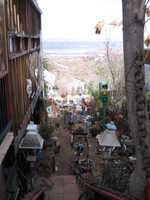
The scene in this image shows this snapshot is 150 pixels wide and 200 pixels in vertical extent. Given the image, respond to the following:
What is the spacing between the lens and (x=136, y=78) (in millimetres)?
4355

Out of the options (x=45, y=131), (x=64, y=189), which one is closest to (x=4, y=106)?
(x=64, y=189)

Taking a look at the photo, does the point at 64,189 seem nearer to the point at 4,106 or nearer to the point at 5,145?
the point at 5,145

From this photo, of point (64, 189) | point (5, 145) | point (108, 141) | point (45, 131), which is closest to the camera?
point (5, 145)

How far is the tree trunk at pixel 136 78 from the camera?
4160 millimetres

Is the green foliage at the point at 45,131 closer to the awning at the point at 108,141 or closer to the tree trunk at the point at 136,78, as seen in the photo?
the awning at the point at 108,141

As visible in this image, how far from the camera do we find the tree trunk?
416 centimetres

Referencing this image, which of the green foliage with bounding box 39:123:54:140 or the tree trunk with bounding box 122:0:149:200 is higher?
the tree trunk with bounding box 122:0:149:200

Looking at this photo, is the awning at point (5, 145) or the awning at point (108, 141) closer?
the awning at point (5, 145)

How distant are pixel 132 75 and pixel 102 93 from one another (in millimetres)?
5226

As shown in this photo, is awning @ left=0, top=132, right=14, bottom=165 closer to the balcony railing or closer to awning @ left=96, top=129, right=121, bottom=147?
the balcony railing

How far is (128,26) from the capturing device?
4.24m

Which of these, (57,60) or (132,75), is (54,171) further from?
(57,60)

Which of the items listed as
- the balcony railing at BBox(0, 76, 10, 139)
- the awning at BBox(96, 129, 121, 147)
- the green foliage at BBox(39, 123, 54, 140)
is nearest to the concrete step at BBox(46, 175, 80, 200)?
the awning at BBox(96, 129, 121, 147)

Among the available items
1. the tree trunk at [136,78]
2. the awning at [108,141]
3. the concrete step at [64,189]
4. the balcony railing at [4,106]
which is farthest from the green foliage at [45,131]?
the tree trunk at [136,78]
